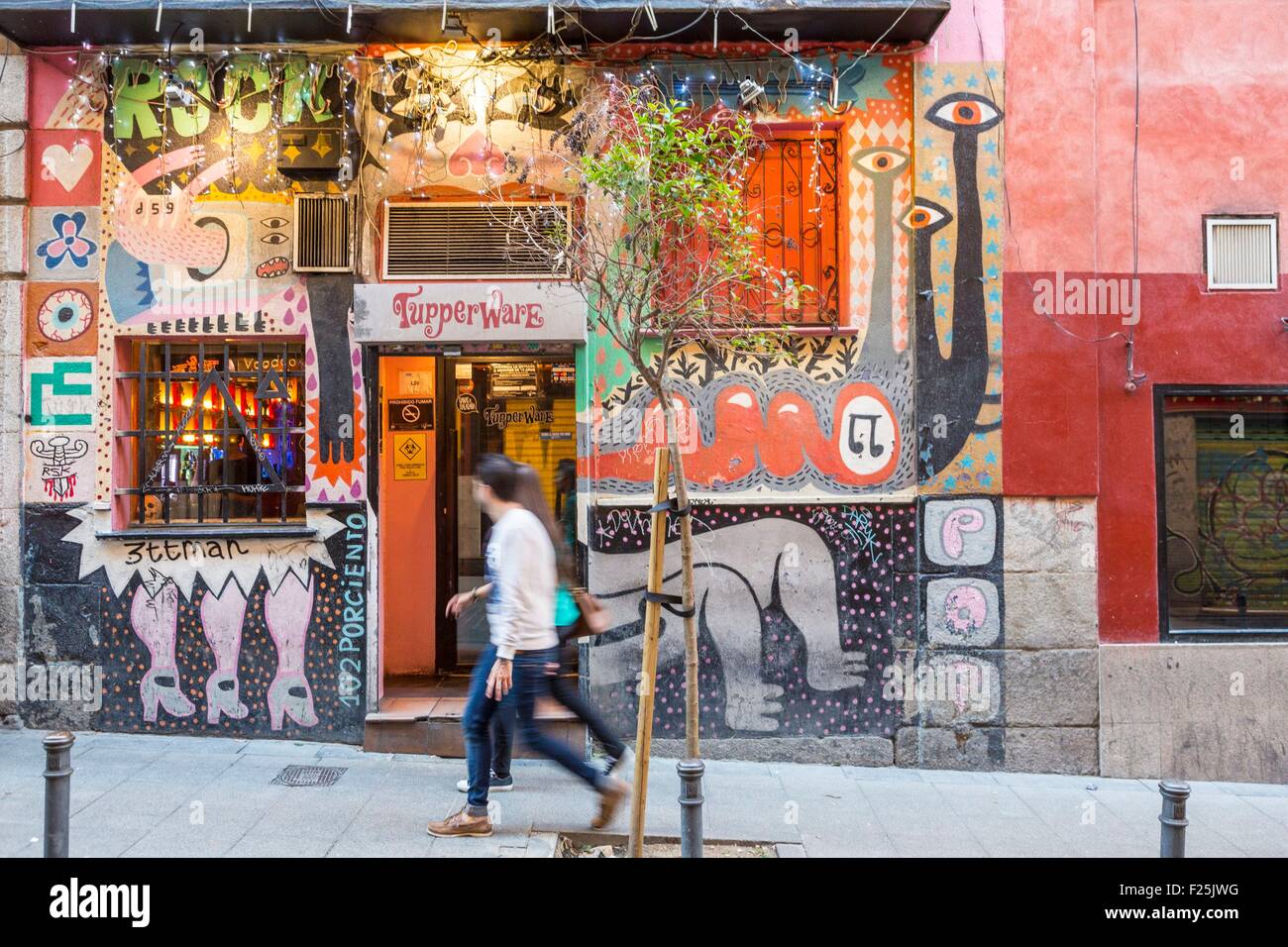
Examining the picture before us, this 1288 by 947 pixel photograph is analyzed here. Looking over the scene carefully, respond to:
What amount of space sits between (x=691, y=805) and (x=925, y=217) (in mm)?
5130

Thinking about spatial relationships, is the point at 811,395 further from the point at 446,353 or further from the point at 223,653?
the point at 223,653

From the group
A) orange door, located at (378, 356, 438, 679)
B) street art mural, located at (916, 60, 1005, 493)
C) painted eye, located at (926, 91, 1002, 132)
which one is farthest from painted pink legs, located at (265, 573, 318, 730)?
painted eye, located at (926, 91, 1002, 132)

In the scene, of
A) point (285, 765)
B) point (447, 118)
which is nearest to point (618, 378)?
point (447, 118)

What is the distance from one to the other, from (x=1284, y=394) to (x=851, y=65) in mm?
4281

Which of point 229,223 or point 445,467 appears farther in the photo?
point 445,467

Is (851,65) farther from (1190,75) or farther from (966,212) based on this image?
(1190,75)

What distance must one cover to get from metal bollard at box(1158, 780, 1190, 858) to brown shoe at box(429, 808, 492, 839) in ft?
11.7

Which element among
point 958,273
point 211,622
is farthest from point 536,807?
point 958,273

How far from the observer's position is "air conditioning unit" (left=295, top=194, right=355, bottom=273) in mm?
7543

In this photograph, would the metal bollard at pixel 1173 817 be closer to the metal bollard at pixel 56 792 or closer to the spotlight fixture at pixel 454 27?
the metal bollard at pixel 56 792

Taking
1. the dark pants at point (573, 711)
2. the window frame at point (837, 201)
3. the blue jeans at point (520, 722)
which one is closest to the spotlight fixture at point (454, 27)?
the window frame at point (837, 201)

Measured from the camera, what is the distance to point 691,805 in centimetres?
441

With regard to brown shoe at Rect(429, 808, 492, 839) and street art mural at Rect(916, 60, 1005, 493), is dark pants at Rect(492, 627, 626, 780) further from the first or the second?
street art mural at Rect(916, 60, 1005, 493)

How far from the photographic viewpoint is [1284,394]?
7.55 m
